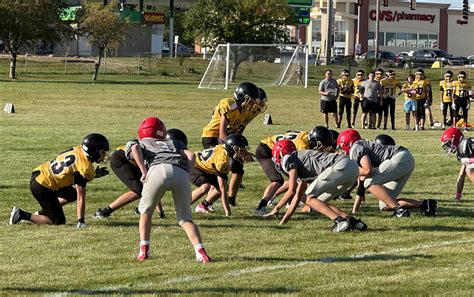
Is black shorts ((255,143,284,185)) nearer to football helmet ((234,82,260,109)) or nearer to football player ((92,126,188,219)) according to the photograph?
football helmet ((234,82,260,109))

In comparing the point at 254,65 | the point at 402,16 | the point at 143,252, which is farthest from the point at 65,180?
the point at 402,16

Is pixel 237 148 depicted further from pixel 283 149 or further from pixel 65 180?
pixel 65 180

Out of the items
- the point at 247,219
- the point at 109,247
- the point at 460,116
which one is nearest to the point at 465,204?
the point at 247,219

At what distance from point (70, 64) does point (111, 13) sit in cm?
483

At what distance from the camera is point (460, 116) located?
3058 centimetres

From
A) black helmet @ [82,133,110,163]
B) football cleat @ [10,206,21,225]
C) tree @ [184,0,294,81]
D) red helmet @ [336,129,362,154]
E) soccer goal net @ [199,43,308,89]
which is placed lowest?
football cleat @ [10,206,21,225]

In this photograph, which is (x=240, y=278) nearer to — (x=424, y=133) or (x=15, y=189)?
(x=15, y=189)

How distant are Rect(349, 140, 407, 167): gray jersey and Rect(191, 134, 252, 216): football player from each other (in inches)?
49.9

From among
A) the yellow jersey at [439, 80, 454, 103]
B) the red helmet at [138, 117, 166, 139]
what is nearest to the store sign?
the yellow jersey at [439, 80, 454, 103]

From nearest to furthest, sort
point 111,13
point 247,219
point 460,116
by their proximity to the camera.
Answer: point 247,219 < point 460,116 < point 111,13

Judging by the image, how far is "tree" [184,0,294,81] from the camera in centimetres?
6950

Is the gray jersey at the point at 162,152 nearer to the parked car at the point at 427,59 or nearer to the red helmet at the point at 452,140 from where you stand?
the red helmet at the point at 452,140

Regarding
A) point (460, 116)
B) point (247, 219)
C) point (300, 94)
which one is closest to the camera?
point (247, 219)

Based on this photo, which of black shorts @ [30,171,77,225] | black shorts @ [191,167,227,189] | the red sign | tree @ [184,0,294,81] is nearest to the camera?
black shorts @ [30,171,77,225]
